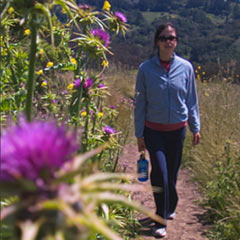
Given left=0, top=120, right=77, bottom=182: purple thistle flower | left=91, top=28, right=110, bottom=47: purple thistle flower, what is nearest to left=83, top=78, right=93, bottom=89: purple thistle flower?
left=91, top=28, right=110, bottom=47: purple thistle flower

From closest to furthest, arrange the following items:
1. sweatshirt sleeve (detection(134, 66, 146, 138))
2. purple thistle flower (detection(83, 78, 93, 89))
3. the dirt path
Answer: purple thistle flower (detection(83, 78, 93, 89)) < sweatshirt sleeve (detection(134, 66, 146, 138)) < the dirt path

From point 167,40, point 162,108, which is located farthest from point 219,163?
point 167,40

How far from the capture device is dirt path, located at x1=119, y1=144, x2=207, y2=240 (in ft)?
14.1

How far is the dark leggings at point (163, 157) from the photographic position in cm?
405

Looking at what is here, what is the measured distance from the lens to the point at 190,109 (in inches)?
172

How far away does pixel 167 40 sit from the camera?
157 inches

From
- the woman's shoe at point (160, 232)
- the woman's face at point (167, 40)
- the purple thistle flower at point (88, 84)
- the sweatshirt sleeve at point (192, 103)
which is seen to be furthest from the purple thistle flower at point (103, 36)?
the woman's shoe at point (160, 232)

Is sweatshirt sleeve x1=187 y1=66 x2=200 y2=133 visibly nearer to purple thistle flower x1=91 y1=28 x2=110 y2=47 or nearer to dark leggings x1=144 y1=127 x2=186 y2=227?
dark leggings x1=144 y1=127 x2=186 y2=227

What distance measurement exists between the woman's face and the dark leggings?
2.53 feet

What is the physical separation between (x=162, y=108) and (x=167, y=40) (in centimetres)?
64

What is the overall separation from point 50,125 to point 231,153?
4.66 meters

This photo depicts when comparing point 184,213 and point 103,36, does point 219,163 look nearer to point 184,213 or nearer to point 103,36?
point 184,213

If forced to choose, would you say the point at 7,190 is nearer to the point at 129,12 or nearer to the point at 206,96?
the point at 206,96

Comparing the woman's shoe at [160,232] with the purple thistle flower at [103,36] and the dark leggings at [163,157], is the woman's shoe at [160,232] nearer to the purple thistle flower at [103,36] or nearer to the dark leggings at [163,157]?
the dark leggings at [163,157]
